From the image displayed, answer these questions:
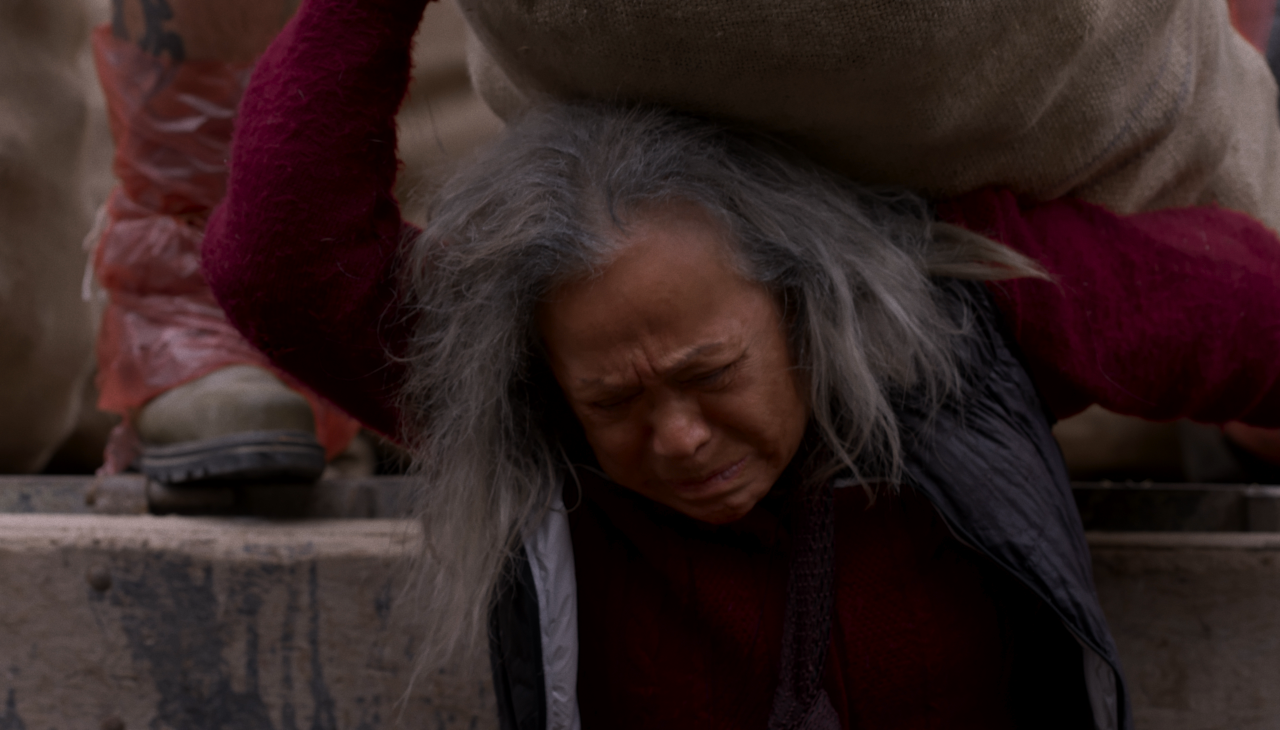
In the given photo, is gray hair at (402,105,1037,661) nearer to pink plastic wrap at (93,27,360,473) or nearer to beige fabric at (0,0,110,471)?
pink plastic wrap at (93,27,360,473)

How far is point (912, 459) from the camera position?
718mm

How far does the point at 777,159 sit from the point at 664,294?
0.15 m

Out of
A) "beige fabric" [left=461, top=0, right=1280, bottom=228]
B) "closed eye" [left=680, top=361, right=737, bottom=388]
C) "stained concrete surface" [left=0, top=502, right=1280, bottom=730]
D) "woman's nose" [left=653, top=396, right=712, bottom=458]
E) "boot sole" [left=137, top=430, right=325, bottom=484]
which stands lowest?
"stained concrete surface" [left=0, top=502, right=1280, bottom=730]

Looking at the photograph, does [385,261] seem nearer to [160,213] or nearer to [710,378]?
[710,378]

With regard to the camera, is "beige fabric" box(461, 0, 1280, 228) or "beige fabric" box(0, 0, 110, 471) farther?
"beige fabric" box(0, 0, 110, 471)

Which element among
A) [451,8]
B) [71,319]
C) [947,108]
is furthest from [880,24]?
[71,319]

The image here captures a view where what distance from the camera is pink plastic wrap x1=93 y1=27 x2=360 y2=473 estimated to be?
1.15 metres

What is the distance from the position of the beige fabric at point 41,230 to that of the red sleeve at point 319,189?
Answer: 3.33 feet

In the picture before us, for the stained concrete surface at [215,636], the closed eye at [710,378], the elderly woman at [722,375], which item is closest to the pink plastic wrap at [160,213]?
the stained concrete surface at [215,636]

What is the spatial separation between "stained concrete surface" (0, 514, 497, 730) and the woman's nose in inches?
14.5

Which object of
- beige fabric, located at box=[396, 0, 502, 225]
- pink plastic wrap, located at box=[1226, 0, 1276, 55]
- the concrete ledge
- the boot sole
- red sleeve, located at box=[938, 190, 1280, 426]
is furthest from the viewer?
beige fabric, located at box=[396, 0, 502, 225]

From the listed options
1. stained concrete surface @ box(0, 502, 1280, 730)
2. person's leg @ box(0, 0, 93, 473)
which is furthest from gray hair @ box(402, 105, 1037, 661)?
person's leg @ box(0, 0, 93, 473)

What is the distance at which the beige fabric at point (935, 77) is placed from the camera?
2.04ft

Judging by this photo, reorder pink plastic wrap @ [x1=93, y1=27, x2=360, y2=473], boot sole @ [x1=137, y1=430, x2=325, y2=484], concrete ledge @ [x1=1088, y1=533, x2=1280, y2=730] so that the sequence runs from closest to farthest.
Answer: concrete ledge @ [x1=1088, y1=533, x2=1280, y2=730] → boot sole @ [x1=137, y1=430, x2=325, y2=484] → pink plastic wrap @ [x1=93, y1=27, x2=360, y2=473]
